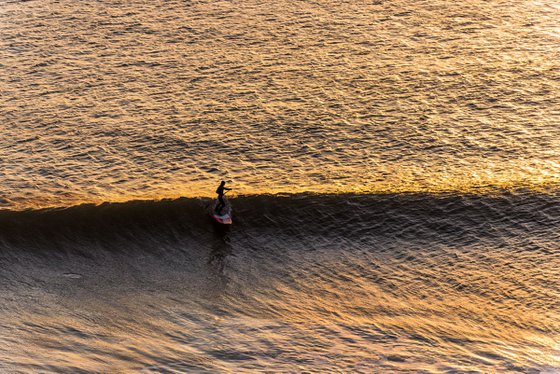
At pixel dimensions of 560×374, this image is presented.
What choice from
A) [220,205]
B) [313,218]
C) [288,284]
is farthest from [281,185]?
[288,284]

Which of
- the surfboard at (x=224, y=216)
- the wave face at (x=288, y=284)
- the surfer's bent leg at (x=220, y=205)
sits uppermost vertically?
the surfer's bent leg at (x=220, y=205)

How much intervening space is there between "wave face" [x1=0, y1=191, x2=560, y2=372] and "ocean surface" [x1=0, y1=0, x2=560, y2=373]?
0.26 feet

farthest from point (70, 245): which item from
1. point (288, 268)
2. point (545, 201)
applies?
point (545, 201)

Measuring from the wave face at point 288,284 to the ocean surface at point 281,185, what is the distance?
0.08 meters

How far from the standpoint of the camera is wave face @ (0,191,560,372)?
73.1 feet

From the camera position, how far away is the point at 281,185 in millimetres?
31516

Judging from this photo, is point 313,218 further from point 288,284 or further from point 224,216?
point 288,284

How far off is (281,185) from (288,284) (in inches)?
242

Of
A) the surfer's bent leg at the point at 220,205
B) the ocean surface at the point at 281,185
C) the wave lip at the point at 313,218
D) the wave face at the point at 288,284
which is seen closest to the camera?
the wave face at the point at 288,284

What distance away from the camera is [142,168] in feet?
107

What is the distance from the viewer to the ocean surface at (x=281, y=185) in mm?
23219

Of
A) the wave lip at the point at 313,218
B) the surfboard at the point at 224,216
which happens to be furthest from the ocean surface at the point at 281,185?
the surfboard at the point at 224,216

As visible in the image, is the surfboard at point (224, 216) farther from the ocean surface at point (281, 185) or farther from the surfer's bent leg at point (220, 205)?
the ocean surface at point (281, 185)

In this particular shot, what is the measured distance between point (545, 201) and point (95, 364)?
678 inches
